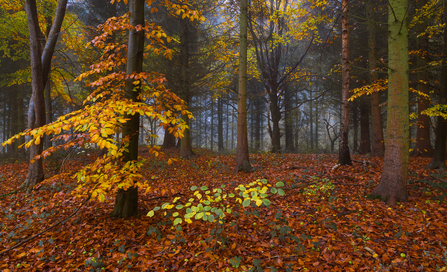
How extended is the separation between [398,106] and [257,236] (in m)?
4.32

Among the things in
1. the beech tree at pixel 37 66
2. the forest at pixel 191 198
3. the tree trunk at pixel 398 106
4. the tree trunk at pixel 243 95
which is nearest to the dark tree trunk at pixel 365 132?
the forest at pixel 191 198

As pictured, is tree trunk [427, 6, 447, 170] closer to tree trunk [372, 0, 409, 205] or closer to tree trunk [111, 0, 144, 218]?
tree trunk [372, 0, 409, 205]

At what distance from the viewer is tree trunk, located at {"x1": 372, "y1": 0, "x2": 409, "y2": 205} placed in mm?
4625

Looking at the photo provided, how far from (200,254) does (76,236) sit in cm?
235

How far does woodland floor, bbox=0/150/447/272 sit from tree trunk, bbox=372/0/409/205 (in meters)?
0.49

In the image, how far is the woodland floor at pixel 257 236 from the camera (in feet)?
10.1

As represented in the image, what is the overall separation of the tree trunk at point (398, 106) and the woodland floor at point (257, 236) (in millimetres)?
491

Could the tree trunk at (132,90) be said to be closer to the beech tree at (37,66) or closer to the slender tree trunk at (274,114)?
the beech tree at (37,66)

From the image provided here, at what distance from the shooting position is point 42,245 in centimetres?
352

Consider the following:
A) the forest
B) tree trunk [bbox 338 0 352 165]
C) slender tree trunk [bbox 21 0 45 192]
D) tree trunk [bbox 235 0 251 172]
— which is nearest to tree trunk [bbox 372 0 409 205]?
the forest

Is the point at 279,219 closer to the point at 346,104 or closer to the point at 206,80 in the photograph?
the point at 346,104

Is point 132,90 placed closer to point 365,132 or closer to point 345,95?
point 345,95

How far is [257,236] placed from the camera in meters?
3.80

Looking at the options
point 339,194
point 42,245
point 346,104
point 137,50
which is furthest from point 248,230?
point 346,104
